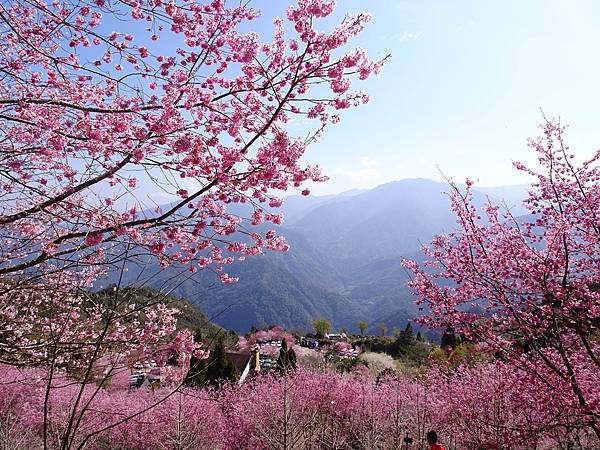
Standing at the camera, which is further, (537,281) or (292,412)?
(292,412)

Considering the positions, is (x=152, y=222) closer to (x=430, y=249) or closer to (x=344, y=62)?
(x=344, y=62)

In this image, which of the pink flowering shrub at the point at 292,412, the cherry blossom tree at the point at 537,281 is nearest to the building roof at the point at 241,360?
the pink flowering shrub at the point at 292,412

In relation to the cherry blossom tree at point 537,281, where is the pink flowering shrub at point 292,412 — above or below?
below

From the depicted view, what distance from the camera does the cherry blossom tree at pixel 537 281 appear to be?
487 centimetres

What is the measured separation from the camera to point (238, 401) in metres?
19.5

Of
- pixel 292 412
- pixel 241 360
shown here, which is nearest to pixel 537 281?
pixel 292 412

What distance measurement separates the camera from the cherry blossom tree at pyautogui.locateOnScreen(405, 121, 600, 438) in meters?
4.87

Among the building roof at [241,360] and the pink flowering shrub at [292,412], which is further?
the building roof at [241,360]

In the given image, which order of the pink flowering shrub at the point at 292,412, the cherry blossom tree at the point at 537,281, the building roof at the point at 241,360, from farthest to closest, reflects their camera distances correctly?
the building roof at the point at 241,360 → the pink flowering shrub at the point at 292,412 → the cherry blossom tree at the point at 537,281

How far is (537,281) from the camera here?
16.5 feet

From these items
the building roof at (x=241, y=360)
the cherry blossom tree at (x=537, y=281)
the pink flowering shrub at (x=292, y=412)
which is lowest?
the building roof at (x=241, y=360)

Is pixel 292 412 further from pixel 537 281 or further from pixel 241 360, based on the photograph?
pixel 241 360

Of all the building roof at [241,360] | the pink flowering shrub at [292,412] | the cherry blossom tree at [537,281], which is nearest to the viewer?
the cherry blossom tree at [537,281]

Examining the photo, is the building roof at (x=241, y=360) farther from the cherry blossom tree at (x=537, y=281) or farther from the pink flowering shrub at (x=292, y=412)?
the cherry blossom tree at (x=537, y=281)
